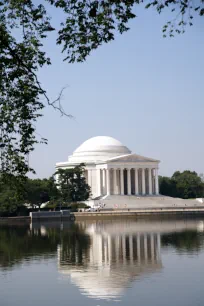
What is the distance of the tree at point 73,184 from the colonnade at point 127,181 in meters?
14.1

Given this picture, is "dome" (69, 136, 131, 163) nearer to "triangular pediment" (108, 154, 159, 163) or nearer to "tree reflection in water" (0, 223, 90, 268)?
"triangular pediment" (108, 154, 159, 163)

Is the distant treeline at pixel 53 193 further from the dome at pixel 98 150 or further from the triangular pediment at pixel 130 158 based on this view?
the dome at pixel 98 150

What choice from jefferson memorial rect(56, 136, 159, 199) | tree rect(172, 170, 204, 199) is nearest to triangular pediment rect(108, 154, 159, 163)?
jefferson memorial rect(56, 136, 159, 199)

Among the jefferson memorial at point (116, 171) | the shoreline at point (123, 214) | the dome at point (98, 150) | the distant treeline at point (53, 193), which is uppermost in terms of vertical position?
the dome at point (98, 150)

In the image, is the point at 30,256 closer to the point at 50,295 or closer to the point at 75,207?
the point at 50,295

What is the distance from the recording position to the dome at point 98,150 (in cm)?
14038

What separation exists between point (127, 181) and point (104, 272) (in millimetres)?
101377

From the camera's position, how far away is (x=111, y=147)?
142125 mm

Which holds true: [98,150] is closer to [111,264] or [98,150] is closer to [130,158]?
[130,158]

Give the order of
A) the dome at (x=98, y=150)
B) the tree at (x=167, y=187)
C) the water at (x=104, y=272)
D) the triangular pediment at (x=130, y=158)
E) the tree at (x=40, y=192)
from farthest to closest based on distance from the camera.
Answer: the tree at (x=167, y=187), the dome at (x=98, y=150), the triangular pediment at (x=130, y=158), the tree at (x=40, y=192), the water at (x=104, y=272)

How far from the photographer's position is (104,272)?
34.7 meters

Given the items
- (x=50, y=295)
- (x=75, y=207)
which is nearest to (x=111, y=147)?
(x=75, y=207)

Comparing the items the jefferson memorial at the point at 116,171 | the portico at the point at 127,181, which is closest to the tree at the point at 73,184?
the jefferson memorial at the point at 116,171

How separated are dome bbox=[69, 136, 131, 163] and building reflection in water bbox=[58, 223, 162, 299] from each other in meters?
83.4
